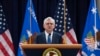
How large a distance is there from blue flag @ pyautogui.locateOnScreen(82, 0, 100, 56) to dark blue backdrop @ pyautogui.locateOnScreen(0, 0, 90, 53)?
23.6 inches

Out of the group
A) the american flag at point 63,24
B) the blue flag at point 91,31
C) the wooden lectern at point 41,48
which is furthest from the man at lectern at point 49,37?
the american flag at point 63,24

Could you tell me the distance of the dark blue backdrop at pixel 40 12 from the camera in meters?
7.15

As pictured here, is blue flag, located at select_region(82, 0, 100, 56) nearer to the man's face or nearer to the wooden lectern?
the man's face

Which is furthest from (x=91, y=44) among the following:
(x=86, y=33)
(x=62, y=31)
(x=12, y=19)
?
(x=12, y=19)

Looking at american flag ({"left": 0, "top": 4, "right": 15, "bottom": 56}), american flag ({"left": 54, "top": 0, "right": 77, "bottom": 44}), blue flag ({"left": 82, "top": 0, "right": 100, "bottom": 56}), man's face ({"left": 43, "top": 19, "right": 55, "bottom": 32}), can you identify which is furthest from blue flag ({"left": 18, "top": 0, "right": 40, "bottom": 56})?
man's face ({"left": 43, "top": 19, "right": 55, "bottom": 32})

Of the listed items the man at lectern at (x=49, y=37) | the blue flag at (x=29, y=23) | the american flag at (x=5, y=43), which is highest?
the man at lectern at (x=49, y=37)

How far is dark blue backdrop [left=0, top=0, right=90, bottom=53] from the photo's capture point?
7.15 meters

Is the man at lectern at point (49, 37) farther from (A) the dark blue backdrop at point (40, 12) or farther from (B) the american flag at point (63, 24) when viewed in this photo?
(A) the dark blue backdrop at point (40, 12)

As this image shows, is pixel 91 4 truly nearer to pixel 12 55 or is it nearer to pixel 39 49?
pixel 12 55

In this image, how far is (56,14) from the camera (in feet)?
22.9

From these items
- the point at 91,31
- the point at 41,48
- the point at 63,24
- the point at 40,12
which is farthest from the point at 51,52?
the point at 40,12

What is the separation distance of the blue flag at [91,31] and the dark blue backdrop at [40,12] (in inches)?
23.6

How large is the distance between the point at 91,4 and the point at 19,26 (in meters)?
1.88

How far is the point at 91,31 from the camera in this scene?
21.6 ft
